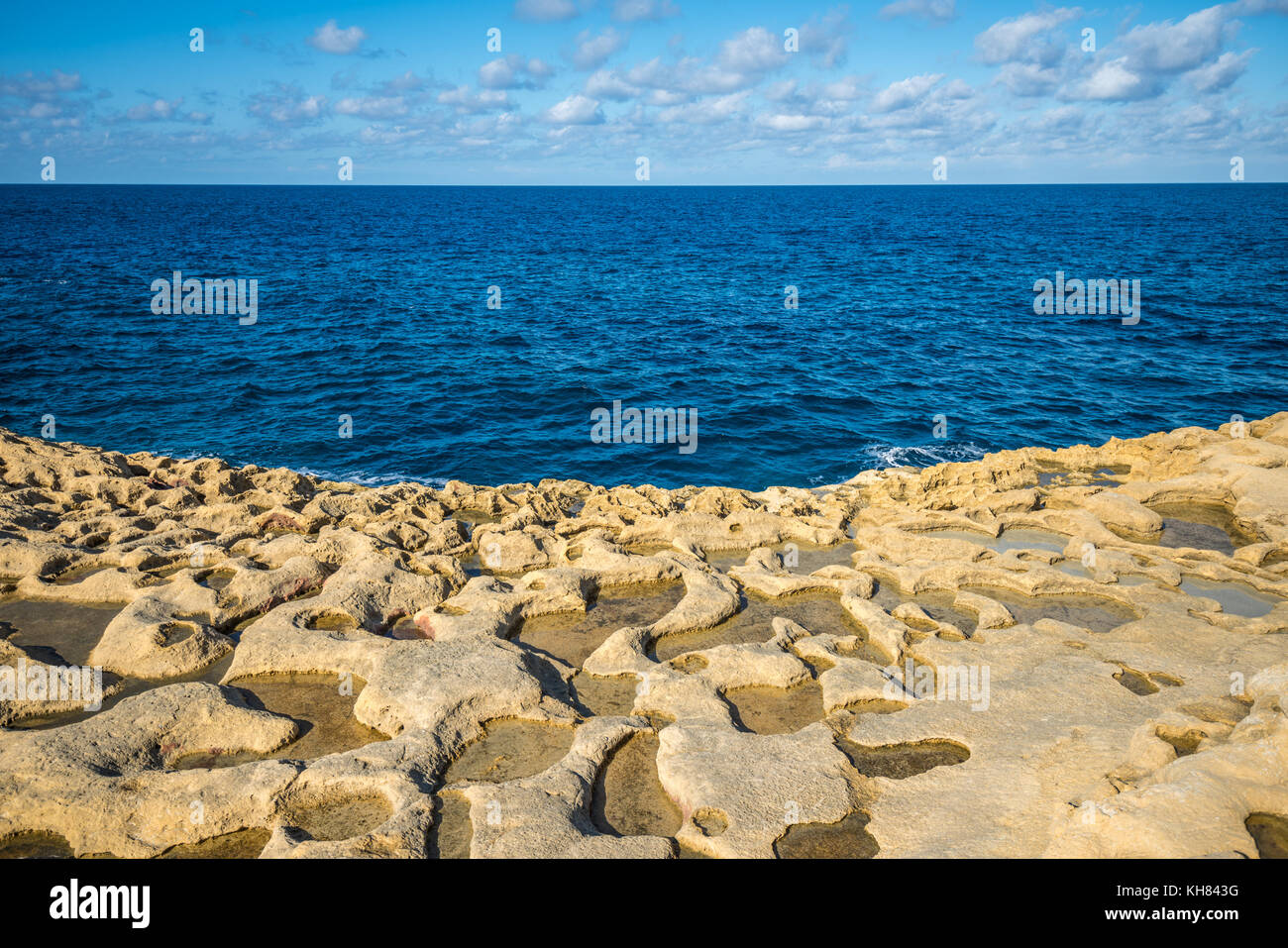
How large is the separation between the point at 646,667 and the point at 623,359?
21.8m

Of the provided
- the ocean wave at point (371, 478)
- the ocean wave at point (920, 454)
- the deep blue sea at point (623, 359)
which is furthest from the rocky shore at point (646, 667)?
the deep blue sea at point (623, 359)

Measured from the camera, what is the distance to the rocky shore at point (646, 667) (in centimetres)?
667

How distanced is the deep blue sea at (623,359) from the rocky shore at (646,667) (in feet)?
22.0

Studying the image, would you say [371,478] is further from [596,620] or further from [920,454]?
[920,454]

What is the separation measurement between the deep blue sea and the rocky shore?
6709 millimetres

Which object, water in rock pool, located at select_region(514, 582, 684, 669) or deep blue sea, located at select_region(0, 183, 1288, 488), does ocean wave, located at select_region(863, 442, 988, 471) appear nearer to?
deep blue sea, located at select_region(0, 183, 1288, 488)

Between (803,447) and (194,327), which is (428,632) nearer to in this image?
(803,447)

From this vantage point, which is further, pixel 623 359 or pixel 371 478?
pixel 623 359

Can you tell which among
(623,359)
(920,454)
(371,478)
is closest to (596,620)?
(371,478)

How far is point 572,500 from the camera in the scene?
15.8 meters

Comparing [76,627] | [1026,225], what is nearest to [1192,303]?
[76,627]

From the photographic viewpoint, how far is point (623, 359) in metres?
30.0

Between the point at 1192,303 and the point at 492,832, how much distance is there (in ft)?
151

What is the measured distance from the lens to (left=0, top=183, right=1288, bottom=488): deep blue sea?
22.2 meters
